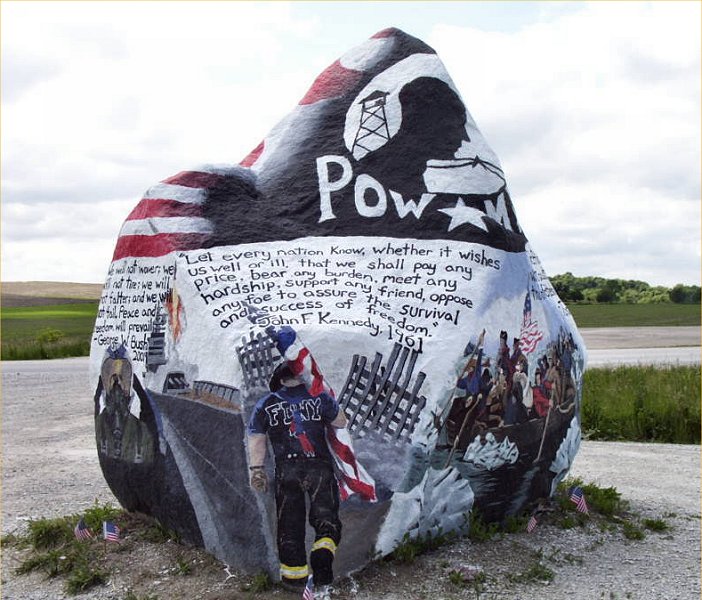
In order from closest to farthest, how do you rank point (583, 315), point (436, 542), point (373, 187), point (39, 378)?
point (436, 542)
point (373, 187)
point (39, 378)
point (583, 315)

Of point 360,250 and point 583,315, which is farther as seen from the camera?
point 583,315

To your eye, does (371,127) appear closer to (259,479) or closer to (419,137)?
(419,137)

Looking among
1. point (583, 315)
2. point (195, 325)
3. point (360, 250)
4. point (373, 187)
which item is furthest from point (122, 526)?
point (583, 315)

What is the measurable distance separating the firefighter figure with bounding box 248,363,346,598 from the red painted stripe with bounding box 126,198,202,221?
5.67 feet

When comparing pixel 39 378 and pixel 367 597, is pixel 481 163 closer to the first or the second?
pixel 367 597

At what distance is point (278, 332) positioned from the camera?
486 cm

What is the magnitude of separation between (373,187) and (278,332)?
5.58 feet

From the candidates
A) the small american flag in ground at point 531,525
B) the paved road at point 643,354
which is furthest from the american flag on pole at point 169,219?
the paved road at point 643,354

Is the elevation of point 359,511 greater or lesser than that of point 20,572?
greater

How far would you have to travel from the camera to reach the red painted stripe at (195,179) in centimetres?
614

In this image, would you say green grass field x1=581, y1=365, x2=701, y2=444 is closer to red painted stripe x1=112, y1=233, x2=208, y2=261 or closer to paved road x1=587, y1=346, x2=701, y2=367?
red painted stripe x1=112, y1=233, x2=208, y2=261

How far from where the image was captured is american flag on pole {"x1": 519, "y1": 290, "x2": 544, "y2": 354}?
5.66 metres

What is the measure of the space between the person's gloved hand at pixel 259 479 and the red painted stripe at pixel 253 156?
2935 mm

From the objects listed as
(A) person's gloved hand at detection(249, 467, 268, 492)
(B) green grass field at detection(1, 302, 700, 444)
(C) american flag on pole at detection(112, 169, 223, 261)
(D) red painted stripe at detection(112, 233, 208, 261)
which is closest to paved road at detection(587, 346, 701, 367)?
(B) green grass field at detection(1, 302, 700, 444)
